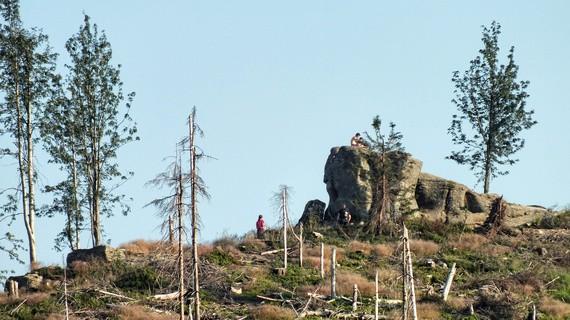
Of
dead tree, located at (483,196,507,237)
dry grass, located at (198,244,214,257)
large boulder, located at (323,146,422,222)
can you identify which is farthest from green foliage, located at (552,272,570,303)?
dry grass, located at (198,244,214,257)

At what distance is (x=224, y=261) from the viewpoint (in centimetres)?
5100

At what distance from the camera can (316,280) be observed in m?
48.2

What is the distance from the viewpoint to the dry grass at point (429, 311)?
1724 inches

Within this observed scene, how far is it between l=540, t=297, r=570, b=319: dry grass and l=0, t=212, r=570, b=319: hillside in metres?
0.04

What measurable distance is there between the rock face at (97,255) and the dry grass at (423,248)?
1517 centimetres

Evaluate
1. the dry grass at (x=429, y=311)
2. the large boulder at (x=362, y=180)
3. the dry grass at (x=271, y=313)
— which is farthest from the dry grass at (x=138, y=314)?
the large boulder at (x=362, y=180)

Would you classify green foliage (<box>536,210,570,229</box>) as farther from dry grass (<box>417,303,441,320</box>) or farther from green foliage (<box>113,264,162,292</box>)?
green foliage (<box>113,264,162,292</box>)

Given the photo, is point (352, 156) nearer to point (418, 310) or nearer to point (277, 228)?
point (277, 228)

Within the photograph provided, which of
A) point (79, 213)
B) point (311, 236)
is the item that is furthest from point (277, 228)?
point (79, 213)

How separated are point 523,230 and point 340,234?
36.1 feet

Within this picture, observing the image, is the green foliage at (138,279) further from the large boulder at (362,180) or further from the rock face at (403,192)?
the rock face at (403,192)

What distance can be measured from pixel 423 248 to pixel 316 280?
923 cm

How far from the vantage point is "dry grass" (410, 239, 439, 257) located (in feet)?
180

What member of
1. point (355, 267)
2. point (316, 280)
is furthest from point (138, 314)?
point (355, 267)
